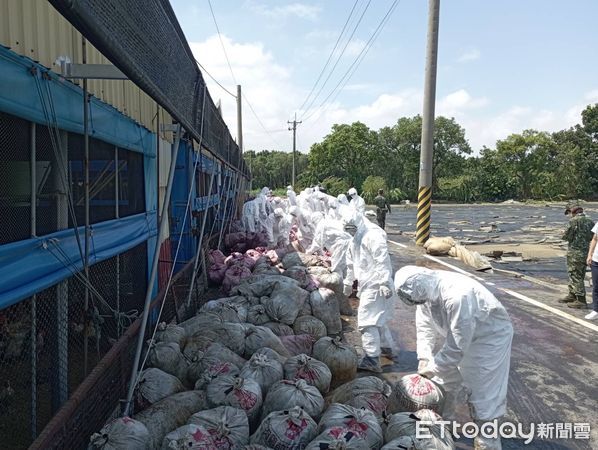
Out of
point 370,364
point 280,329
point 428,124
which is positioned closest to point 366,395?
point 370,364

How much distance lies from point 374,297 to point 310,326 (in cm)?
85

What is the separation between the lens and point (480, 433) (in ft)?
10.5

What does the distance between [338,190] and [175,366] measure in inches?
1513

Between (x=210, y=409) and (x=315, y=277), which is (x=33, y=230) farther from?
(x=315, y=277)

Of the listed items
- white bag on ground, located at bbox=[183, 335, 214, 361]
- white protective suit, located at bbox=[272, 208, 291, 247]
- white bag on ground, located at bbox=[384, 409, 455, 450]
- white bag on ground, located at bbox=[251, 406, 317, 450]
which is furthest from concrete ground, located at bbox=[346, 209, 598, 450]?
white protective suit, located at bbox=[272, 208, 291, 247]

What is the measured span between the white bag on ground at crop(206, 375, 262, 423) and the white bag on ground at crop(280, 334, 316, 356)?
1.30 meters

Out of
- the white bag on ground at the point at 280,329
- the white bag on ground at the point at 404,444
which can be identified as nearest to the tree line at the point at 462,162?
the white bag on ground at the point at 280,329

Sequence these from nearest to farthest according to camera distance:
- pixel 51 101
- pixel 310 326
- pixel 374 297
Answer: pixel 51 101 < pixel 374 297 < pixel 310 326

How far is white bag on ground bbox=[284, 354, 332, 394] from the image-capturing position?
3576 millimetres

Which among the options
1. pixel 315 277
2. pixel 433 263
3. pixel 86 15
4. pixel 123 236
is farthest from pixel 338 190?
pixel 86 15

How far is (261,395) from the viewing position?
321 cm

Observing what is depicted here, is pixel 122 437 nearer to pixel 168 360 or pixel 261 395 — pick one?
pixel 261 395

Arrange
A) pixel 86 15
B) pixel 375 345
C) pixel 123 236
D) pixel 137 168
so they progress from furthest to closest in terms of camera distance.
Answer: pixel 137 168 < pixel 375 345 < pixel 123 236 < pixel 86 15

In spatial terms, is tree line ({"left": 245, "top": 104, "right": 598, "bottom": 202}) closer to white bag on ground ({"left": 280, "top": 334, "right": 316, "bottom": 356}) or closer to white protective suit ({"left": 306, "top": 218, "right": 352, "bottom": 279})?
white protective suit ({"left": 306, "top": 218, "right": 352, "bottom": 279})
